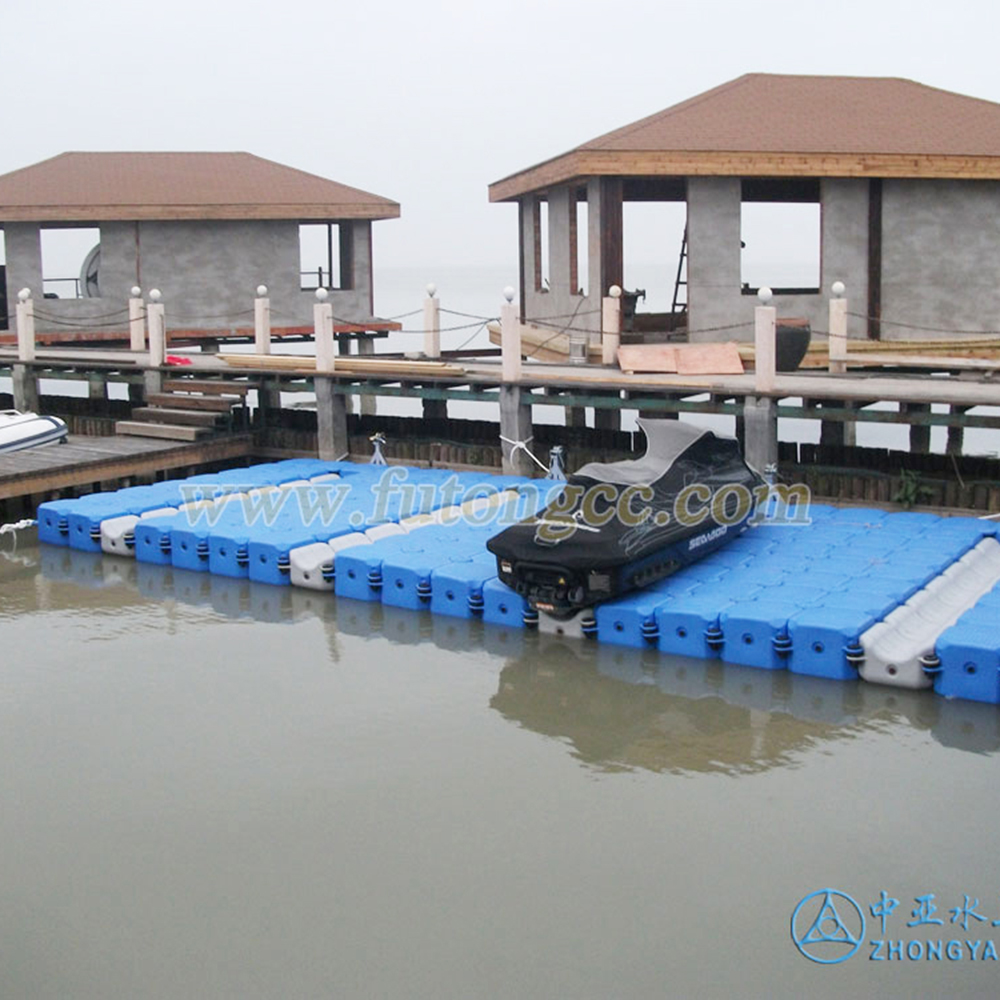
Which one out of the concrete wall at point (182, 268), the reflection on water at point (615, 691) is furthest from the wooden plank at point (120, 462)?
the concrete wall at point (182, 268)

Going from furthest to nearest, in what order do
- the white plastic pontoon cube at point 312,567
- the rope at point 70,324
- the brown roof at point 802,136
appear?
the rope at point 70,324
the brown roof at point 802,136
the white plastic pontoon cube at point 312,567

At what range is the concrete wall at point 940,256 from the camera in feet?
69.2

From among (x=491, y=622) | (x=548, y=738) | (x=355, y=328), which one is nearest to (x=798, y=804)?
(x=548, y=738)

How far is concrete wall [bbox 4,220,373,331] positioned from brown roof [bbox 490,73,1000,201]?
824 cm

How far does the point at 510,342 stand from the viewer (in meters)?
19.5

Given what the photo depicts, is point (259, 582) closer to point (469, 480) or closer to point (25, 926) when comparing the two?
point (469, 480)

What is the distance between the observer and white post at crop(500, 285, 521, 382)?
1934 centimetres

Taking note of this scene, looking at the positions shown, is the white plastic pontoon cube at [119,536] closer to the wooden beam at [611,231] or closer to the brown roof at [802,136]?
the wooden beam at [611,231]

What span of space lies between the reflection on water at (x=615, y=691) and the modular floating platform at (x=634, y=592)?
0.21m

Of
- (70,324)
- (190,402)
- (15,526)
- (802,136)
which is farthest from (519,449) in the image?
(70,324)

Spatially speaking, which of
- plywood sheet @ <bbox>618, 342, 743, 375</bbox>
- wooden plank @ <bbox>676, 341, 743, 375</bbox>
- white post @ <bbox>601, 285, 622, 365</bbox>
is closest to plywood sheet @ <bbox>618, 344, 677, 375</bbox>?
plywood sheet @ <bbox>618, 342, 743, 375</bbox>

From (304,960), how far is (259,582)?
8847 mm

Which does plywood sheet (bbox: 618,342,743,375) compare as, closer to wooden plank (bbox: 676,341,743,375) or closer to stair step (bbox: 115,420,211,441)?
wooden plank (bbox: 676,341,743,375)

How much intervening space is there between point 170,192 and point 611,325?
505 inches
